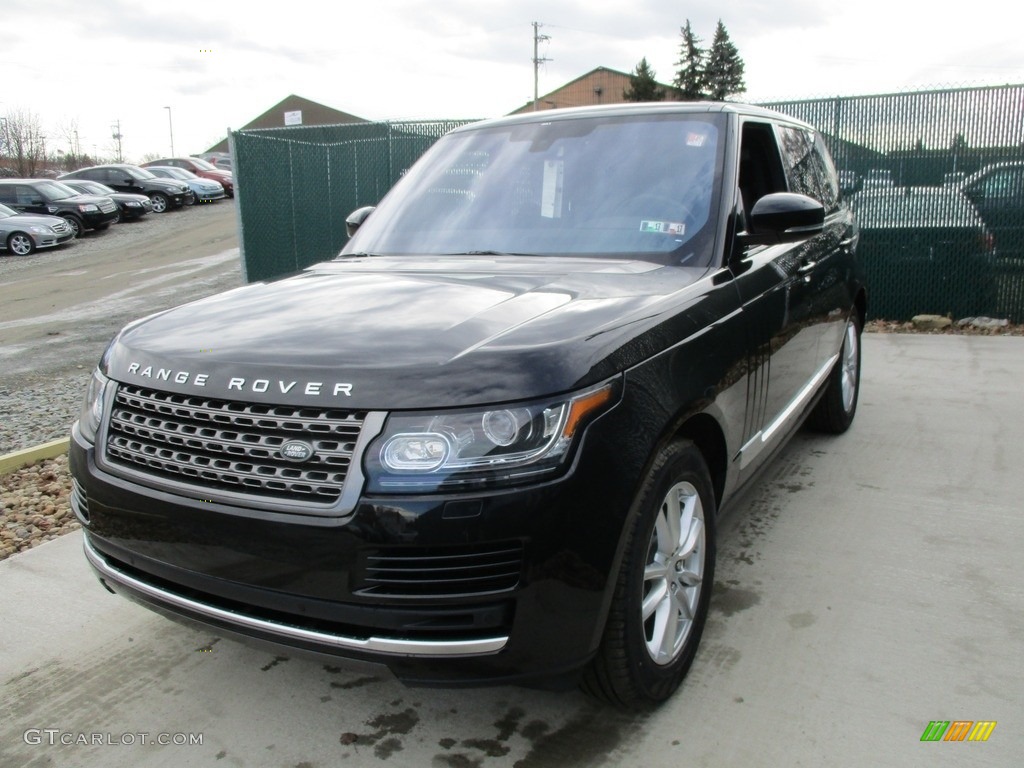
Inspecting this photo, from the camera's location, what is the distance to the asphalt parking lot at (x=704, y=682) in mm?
2479

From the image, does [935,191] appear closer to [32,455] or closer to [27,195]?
[32,455]

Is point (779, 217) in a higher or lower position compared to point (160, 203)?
lower

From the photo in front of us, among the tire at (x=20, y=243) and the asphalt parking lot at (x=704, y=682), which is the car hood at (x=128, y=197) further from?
the asphalt parking lot at (x=704, y=682)

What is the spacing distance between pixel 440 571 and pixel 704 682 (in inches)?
47.5

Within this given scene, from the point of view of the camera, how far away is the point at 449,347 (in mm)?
2166

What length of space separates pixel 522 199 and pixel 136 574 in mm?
2026

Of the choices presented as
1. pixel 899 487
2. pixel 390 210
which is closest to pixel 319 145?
pixel 390 210

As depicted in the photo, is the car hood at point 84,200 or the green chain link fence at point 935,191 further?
the car hood at point 84,200

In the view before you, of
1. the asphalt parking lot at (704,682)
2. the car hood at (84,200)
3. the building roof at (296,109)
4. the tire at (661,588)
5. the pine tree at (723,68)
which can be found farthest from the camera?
the building roof at (296,109)

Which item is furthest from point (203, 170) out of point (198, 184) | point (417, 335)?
point (417, 335)

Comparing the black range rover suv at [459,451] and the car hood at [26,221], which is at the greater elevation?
the car hood at [26,221]

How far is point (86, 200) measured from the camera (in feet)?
78.8

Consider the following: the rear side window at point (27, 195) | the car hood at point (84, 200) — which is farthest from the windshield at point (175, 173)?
the rear side window at point (27, 195)

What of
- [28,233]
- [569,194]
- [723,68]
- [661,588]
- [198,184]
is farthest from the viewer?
[723,68]
